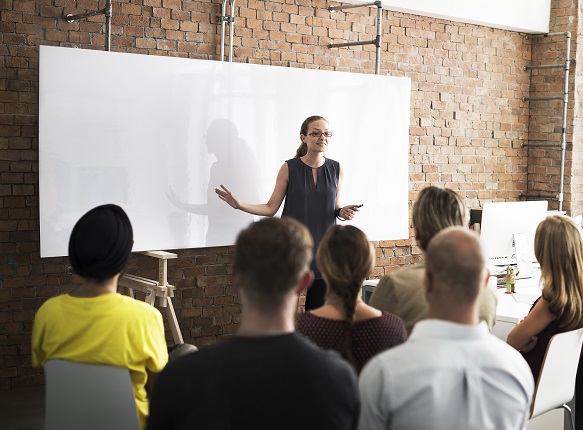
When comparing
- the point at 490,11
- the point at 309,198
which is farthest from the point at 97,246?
the point at 490,11

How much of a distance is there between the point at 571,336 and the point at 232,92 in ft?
9.69

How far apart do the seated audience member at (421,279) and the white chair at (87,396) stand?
987mm

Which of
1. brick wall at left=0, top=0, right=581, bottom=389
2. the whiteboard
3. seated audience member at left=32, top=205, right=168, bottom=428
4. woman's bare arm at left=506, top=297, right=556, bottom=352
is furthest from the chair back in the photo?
the whiteboard

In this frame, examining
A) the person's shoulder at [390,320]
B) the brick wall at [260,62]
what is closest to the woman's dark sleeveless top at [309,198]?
the brick wall at [260,62]

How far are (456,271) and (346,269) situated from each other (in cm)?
67

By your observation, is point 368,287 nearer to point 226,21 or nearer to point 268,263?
point 226,21

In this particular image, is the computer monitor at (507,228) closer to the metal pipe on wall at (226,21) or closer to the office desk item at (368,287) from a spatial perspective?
the office desk item at (368,287)

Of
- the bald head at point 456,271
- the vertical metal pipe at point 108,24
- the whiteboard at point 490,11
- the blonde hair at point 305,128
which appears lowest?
the bald head at point 456,271

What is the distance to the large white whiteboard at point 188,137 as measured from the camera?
4645 mm

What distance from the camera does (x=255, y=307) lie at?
1619 millimetres

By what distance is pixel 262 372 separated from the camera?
1.55 meters

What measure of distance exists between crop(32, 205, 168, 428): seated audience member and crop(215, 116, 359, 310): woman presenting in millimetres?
2531

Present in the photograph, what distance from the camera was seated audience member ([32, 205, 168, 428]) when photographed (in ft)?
7.73

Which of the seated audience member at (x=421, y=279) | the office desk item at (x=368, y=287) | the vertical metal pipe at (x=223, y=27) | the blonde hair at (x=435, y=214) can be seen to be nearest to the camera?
the seated audience member at (x=421, y=279)
